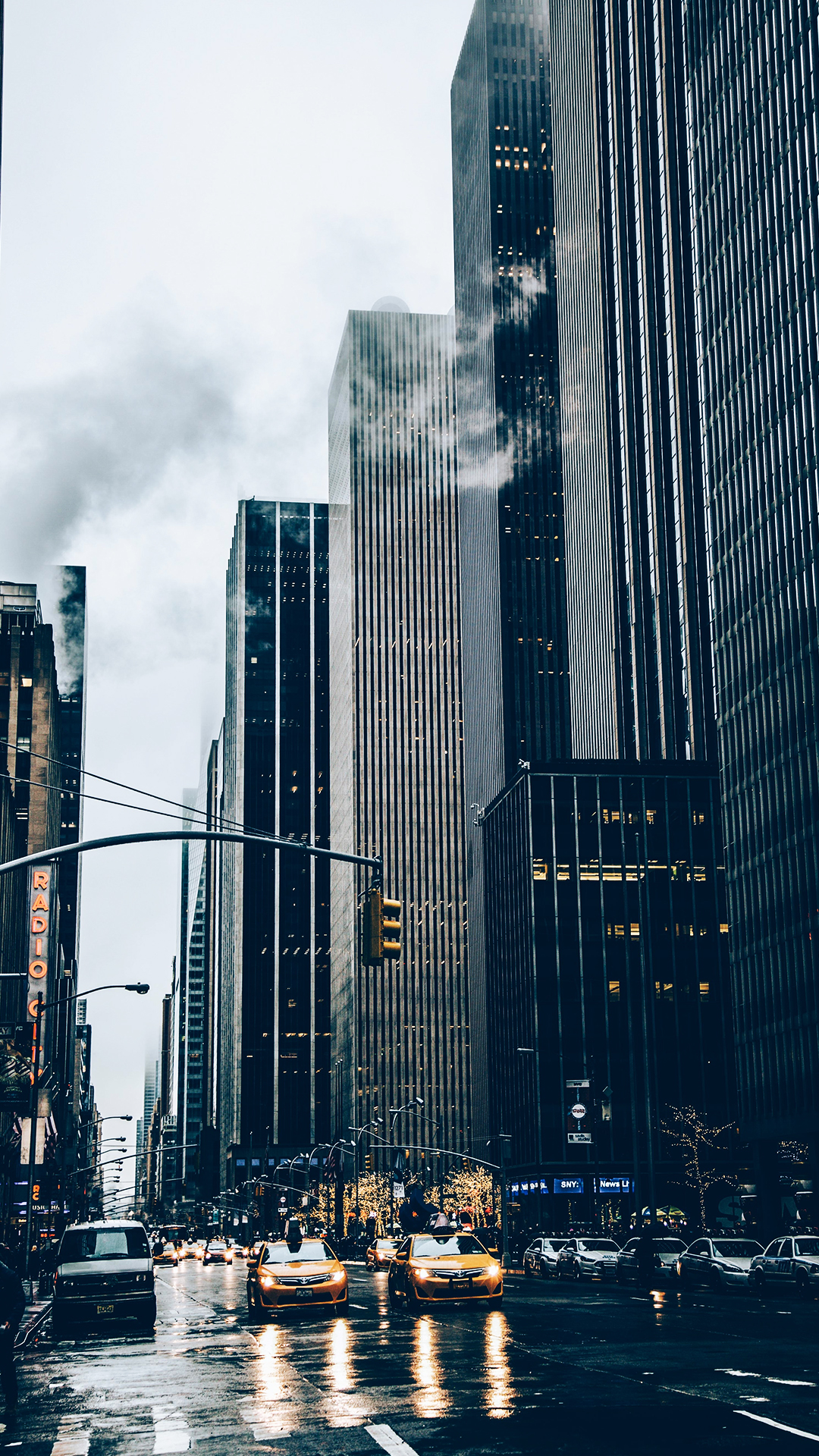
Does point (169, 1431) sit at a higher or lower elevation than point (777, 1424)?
lower

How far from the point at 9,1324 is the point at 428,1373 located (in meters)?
5.14

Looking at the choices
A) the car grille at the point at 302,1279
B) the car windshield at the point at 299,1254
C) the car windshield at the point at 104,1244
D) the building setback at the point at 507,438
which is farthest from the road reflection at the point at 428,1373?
the building setback at the point at 507,438

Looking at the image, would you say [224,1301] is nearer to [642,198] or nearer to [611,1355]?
[611,1355]

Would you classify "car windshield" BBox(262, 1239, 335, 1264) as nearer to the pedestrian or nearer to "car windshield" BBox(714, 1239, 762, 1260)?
the pedestrian

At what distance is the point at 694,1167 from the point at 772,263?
53.2 m

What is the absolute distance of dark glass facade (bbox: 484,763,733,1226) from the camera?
114188 mm

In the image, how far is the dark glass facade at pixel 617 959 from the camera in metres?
114

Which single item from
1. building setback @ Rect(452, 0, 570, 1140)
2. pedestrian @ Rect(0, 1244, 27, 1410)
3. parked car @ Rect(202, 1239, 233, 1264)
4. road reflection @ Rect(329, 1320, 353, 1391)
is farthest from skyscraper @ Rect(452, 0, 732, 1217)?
pedestrian @ Rect(0, 1244, 27, 1410)

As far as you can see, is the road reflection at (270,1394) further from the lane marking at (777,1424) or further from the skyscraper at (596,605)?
the skyscraper at (596,605)

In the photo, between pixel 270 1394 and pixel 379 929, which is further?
pixel 379 929

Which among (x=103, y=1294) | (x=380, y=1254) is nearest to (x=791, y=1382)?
(x=103, y=1294)

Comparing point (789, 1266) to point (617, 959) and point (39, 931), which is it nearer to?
point (39, 931)

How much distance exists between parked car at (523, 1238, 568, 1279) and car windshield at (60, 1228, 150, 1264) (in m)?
29.7

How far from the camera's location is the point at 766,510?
8431 centimetres
